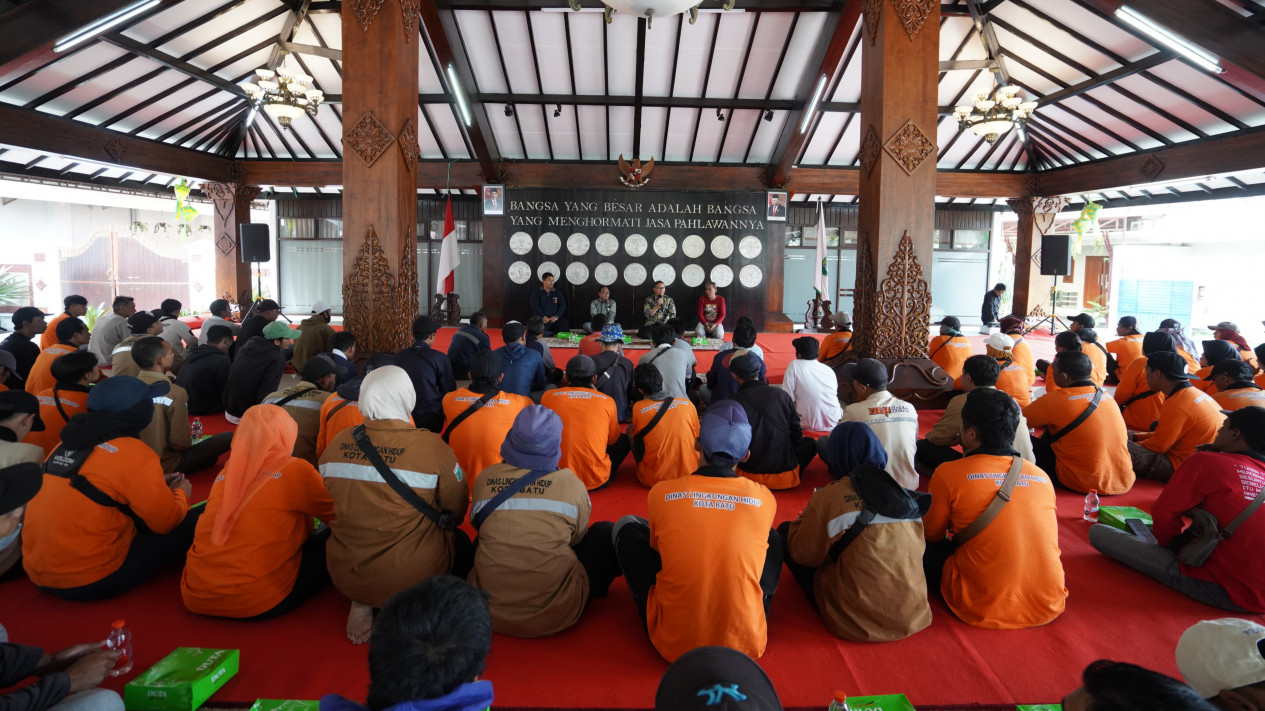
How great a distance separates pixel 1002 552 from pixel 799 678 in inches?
35.0

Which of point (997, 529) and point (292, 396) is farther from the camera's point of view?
point (292, 396)

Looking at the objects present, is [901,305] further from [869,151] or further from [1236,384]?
[1236,384]

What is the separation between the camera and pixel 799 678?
2109 mm

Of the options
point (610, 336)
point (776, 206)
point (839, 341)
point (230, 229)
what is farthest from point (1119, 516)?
point (230, 229)

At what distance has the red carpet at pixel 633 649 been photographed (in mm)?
2039

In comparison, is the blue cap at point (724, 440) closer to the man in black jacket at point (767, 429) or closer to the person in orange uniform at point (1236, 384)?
the man in black jacket at point (767, 429)

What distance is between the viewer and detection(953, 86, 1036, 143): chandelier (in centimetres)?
804

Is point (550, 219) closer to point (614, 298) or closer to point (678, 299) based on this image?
point (614, 298)

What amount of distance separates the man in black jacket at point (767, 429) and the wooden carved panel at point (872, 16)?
13.2ft

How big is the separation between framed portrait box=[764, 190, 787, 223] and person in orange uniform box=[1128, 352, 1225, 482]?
848cm

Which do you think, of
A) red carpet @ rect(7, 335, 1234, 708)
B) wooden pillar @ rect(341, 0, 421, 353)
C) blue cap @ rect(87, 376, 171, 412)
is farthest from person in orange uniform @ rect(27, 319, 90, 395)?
blue cap @ rect(87, 376, 171, 412)

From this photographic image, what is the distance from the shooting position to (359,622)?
2273 millimetres

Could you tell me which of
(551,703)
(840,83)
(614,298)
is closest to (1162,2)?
(840,83)

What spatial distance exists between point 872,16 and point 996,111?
312 cm
